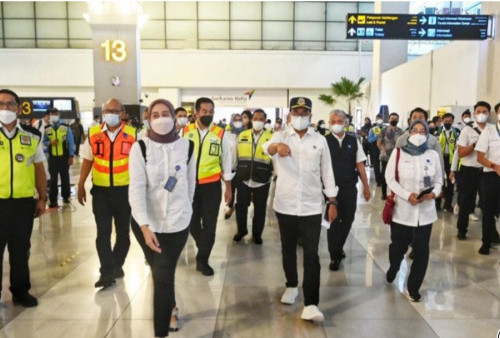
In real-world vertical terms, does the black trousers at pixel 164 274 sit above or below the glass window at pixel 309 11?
below

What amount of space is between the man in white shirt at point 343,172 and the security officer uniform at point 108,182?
7.02ft

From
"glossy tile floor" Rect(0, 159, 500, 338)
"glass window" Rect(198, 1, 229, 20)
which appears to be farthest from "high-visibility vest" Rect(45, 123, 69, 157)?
"glass window" Rect(198, 1, 229, 20)

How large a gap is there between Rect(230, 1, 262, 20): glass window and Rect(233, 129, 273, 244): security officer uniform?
2648 centimetres

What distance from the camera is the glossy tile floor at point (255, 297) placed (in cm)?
376

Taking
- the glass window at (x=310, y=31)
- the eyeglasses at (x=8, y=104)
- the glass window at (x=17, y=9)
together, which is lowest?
the eyeglasses at (x=8, y=104)

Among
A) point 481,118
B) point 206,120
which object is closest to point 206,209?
point 206,120

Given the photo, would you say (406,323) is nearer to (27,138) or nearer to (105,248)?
(105,248)

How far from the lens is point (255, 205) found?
21.3 feet

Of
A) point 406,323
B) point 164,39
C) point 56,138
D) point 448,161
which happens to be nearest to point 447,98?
point 448,161

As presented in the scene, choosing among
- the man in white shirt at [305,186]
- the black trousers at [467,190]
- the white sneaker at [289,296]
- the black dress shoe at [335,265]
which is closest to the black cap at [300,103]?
the man in white shirt at [305,186]

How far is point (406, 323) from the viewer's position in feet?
12.7

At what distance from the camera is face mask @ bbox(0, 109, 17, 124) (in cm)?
402

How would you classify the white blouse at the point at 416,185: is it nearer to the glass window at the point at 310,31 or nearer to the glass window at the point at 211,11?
the glass window at the point at 310,31

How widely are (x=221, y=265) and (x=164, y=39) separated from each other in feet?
91.3
